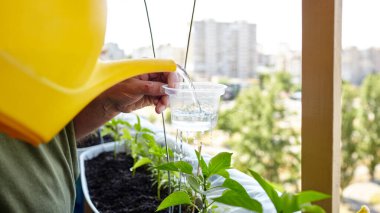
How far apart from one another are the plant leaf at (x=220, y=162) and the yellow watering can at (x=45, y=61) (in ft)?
0.88

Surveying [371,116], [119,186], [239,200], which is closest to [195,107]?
[239,200]

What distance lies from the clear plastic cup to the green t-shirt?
0.25 m

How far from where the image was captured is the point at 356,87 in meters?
5.34

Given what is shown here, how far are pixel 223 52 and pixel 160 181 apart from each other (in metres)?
5.07

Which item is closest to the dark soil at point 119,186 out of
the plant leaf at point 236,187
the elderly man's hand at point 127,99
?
the elderly man's hand at point 127,99

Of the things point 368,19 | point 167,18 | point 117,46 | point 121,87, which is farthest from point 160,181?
point 368,19

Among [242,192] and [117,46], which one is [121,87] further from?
[117,46]

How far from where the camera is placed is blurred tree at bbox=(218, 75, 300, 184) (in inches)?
239

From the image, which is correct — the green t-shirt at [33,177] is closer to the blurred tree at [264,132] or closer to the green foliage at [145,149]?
the green foliage at [145,149]

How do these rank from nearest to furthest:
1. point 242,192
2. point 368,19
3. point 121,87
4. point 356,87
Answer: point 242,192 < point 121,87 < point 368,19 < point 356,87

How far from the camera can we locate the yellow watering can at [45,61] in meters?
0.29

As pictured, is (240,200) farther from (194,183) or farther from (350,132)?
(350,132)

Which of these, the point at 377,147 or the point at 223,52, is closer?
the point at 377,147

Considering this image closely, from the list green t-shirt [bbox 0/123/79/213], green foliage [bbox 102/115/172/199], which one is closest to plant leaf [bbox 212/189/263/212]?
green t-shirt [bbox 0/123/79/213]
